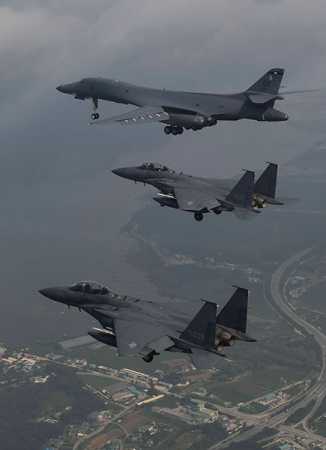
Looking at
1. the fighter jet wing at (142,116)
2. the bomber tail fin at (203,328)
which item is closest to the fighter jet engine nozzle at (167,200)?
the fighter jet wing at (142,116)

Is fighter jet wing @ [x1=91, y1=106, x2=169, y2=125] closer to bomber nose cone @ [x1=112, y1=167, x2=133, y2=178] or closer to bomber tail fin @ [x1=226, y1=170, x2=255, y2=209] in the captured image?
bomber nose cone @ [x1=112, y1=167, x2=133, y2=178]

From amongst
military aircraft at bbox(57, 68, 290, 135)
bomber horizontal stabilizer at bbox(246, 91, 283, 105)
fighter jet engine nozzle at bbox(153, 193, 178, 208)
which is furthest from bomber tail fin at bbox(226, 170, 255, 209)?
bomber horizontal stabilizer at bbox(246, 91, 283, 105)

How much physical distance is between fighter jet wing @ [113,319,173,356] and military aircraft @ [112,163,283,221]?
37.8 feet

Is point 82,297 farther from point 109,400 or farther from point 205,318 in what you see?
point 109,400

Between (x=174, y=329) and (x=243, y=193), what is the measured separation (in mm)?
13116

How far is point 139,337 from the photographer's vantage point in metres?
44.4

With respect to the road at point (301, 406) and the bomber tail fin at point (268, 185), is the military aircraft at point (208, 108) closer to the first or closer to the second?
the bomber tail fin at point (268, 185)

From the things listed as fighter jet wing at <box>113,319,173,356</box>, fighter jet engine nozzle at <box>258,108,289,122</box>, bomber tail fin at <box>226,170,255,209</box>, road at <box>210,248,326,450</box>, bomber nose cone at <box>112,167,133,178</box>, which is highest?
fighter jet engine nozzle at <box>258,108,289,122</box>

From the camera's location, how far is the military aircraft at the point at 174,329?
43.6 meters

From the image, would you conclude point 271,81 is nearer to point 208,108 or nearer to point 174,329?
point 208,108

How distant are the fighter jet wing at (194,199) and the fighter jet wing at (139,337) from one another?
11622 millimetres

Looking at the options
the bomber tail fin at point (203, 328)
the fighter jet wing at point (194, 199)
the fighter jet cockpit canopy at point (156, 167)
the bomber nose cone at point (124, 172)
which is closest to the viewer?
the bomber tail fin at point (203, 328)

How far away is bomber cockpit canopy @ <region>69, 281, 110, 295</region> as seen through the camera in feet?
174

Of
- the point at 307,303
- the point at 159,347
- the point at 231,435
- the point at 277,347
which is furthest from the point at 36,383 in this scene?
the point at 159,347
